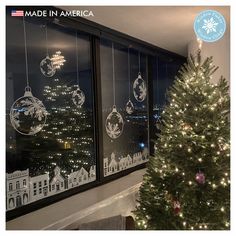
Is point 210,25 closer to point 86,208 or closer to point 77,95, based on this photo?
point 77,95

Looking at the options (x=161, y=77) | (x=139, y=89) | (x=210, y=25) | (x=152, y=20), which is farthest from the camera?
(x=161, y=77)

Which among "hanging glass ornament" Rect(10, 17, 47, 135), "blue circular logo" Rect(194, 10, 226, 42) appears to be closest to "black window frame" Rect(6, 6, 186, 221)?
"hanging glass ornament" Rect(10, 17, 47, 135)

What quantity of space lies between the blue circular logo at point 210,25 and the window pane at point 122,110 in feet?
4.18

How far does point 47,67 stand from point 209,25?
1.22m

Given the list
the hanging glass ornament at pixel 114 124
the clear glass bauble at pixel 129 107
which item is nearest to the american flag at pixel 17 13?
the hanging glass ornament at pixel 114 124

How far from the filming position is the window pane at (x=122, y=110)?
2723mm

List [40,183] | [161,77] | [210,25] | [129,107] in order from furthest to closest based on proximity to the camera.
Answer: [161,77] → [129,107] → [40,183] → [210,25]

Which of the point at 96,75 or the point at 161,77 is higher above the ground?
the point at 161,77

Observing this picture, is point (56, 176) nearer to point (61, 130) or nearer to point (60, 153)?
point (60, 153)

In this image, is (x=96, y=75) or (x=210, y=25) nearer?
(x=210, y=25)

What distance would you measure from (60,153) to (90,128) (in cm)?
43

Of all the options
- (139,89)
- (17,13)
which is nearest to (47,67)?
(17,13)

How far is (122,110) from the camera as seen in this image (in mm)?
2971

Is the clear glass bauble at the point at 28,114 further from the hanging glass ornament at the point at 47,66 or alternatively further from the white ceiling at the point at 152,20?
the white ceiling at the point at 152,20
